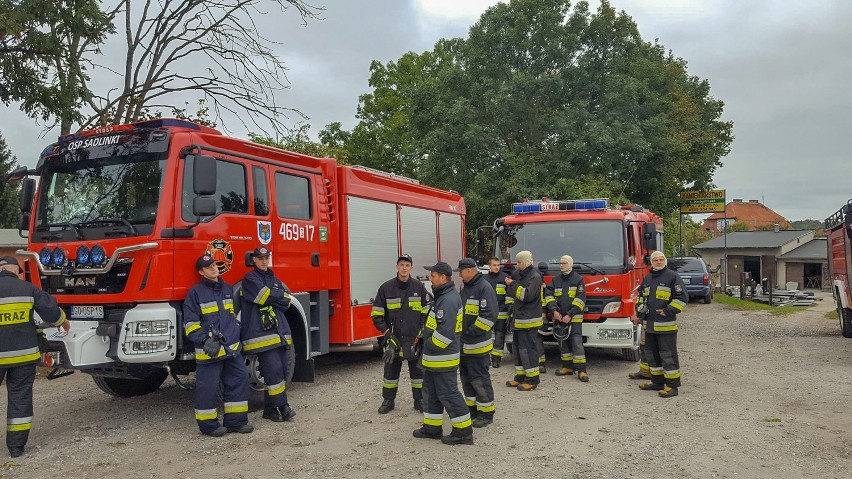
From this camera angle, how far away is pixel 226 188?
6.60m

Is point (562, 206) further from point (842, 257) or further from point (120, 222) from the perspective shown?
point (120, 222)

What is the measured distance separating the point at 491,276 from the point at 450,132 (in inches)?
449

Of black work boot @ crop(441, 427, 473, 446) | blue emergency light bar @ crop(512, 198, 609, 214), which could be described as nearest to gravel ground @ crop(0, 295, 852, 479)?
black work boot @ crop(441, 427, 473, 446)

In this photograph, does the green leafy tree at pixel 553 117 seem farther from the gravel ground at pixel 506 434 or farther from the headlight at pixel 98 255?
the headlight at pixel 98 255

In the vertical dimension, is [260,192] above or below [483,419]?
above

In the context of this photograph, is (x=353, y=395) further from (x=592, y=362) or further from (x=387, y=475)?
(x=592, y=362)

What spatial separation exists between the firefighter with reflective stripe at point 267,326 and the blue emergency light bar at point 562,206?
4.94 meters

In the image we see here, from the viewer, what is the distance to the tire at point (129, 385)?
290 inches

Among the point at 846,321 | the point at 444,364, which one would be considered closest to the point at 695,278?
the point at 846,321

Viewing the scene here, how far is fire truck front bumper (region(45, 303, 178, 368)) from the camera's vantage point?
222 inches

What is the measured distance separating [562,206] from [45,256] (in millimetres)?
7054

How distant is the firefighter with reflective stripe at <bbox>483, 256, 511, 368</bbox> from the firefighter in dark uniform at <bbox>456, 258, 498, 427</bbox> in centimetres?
285

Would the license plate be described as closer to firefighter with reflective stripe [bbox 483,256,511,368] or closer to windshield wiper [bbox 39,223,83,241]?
windshield wiper [bbox 39,223,83,241]

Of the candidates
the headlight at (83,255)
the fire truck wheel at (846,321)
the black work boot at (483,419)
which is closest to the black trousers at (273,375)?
the headlight at (83,255)
